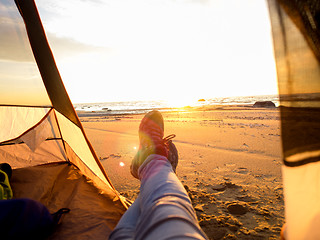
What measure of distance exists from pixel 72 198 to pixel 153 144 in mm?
1140

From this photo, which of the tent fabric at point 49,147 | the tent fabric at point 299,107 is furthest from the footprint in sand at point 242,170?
the tent fabric at point 299,107

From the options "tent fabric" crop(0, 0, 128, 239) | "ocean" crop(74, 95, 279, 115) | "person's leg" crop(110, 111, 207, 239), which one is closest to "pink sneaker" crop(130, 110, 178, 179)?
"person's leg" crop(110, 111, 207, 239)

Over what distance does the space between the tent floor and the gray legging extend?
1.84ft

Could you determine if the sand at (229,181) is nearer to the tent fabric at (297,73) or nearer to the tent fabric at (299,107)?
the tent fabric at (299,107)

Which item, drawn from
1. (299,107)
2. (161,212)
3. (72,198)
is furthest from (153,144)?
(299,107)

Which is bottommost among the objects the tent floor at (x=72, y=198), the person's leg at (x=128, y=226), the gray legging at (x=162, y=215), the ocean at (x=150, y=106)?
the ocean at (x=150, y=106)

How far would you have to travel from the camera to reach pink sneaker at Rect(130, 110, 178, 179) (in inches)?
80.6

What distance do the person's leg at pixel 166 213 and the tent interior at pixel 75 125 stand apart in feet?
1.39

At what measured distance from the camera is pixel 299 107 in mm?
582

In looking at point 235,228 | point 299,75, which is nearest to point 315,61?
point 299,75

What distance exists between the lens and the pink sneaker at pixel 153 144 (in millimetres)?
2047

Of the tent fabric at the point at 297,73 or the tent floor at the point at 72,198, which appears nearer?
the tent fabric at the point at 297,73

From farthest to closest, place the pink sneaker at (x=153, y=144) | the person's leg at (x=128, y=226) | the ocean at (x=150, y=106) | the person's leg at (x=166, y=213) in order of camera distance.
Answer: the ocean at (x=150, y=106)
the pink sneaker at (x=153, y=144)
the person's leg at (x=128, y=226)
the person's leg at (x=166, y=213)

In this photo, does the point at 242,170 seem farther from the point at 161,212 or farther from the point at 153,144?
the point at 161,212
